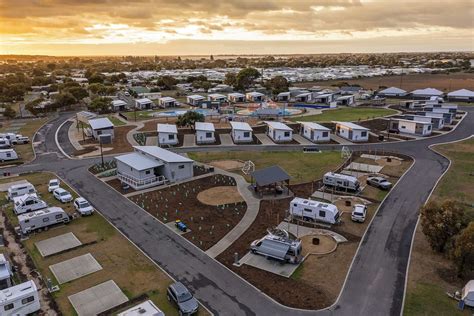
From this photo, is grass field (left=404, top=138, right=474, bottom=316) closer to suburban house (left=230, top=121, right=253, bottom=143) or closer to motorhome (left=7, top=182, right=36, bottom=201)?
suburban house (left=230, top=121, right=253, bottom=143)

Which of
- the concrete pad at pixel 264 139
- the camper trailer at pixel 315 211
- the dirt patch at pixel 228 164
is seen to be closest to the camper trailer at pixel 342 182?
the camper trailer at pixel 315 211

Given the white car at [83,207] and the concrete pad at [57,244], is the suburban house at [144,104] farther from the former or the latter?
the concrete pad at [57,244]

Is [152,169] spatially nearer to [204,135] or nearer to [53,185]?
[53,185]

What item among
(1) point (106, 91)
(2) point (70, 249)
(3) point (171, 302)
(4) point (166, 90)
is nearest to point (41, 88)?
(1) point (106, 91)

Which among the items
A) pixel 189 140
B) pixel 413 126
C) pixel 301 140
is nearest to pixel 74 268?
pixel 189 140

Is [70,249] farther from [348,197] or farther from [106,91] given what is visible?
[106,91]

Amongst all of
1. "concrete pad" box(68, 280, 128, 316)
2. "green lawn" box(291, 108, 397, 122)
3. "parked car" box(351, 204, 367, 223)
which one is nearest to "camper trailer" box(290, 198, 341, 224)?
"parked car" box(351, 204, 367, 223)
